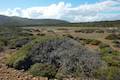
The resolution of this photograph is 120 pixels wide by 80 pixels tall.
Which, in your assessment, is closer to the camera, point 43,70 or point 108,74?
point 108,74

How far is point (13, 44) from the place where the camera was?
1062 inches

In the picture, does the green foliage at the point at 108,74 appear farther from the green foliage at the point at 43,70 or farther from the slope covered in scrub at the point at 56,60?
the green foliage at the point at 43,70

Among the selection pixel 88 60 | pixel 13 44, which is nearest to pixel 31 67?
pixel 88 60

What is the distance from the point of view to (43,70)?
11945mm

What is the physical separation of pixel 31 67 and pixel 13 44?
1460cm

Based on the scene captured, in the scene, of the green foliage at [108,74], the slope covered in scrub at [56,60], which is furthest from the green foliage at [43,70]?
the green foliage at [108,74]

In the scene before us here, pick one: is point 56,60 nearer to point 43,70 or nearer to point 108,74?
point 43,70

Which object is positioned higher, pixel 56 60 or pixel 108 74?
pixel 56 60

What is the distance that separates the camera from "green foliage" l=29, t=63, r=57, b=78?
1173 centimetres

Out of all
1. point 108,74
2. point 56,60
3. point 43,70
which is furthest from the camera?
point 56,60

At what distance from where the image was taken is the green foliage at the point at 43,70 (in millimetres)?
11734

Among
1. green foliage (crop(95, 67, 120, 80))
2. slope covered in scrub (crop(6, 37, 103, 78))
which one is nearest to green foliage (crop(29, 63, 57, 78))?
slope covered in scrub (crop(6, 37, 103, 78))

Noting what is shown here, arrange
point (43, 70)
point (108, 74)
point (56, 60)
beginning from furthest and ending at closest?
1. point (56, 60)
2. point (43, 70)
3. point (108, 74)

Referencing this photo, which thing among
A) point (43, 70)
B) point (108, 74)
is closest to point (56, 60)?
point (43, 70)
